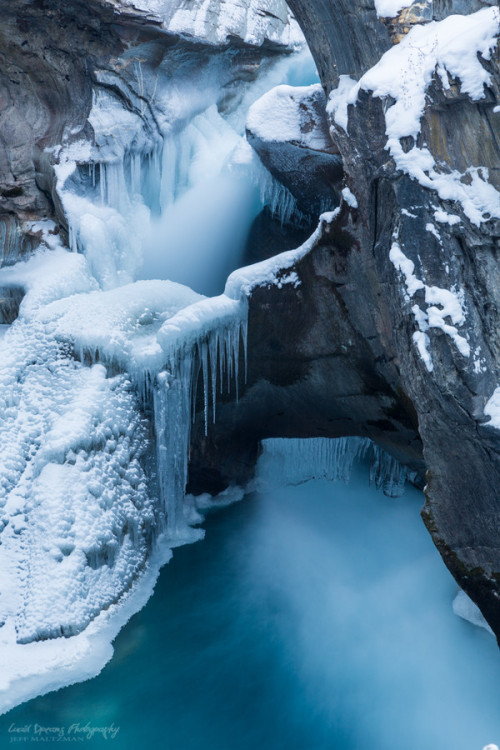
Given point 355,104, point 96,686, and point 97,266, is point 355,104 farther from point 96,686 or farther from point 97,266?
point 96,686

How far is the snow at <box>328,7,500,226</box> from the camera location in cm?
493

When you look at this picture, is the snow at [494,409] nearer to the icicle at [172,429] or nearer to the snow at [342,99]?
the snow at [342,99]

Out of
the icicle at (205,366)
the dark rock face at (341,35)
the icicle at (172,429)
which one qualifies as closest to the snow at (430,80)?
the dark rock face at (341,35)

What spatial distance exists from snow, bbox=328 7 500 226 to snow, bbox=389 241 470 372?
53 centimetres

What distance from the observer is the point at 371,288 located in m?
6.57

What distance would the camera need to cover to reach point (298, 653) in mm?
6770

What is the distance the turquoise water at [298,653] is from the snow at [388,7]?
529 cm

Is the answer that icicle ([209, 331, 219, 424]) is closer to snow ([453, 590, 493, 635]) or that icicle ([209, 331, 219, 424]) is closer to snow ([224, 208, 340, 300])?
snow ([224, 208, 340, 300])

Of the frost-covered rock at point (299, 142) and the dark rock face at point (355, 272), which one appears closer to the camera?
the dark rock face at point (355, 272)

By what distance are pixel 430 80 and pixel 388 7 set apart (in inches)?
41.1

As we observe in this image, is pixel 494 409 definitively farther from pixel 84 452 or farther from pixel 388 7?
pixel 84 452

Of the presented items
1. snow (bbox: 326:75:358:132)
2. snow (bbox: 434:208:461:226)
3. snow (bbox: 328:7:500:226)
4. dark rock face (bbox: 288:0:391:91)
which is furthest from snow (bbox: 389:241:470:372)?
dark rock face (bbox: 288:0:391:91)

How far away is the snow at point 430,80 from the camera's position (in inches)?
194

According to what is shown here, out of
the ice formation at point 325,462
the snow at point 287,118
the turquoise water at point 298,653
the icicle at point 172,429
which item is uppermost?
the snow at point 287,118
